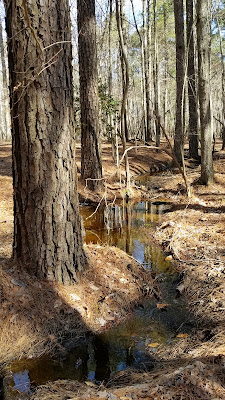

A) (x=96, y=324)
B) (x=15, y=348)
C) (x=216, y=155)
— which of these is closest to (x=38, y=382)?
(x=15, y=348)

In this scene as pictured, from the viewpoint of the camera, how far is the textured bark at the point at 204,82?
834 centimetres

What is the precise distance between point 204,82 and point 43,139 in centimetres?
653

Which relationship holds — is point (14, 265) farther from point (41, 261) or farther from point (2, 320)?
point (2, 320)

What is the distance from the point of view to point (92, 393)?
2.42 meters

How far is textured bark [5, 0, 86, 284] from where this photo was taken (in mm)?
3393

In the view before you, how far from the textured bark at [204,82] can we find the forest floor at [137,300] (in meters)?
2.45

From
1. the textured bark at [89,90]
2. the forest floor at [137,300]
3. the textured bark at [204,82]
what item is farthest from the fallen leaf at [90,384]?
the textured bark at [204,82]

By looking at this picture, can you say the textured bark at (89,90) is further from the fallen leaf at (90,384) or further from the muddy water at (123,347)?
the fallen leaf at (90,384)

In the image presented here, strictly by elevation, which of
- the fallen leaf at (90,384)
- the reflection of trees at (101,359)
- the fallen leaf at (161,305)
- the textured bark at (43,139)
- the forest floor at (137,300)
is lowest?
the reflection of trees at (101,359)

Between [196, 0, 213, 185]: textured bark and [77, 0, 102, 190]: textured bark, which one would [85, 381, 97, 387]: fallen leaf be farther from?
[196, 0, 213, 185]: textured bark

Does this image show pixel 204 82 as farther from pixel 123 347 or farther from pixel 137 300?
pixel 123 347

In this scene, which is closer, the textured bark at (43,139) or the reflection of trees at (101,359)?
the reflection of trees at (101,359)

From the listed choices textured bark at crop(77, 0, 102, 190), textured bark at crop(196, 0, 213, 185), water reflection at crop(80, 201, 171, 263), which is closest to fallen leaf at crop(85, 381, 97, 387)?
water reflection at crop(80, 201, 171, 263)

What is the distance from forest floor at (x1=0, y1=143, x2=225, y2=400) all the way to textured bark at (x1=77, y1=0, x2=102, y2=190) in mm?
3106
